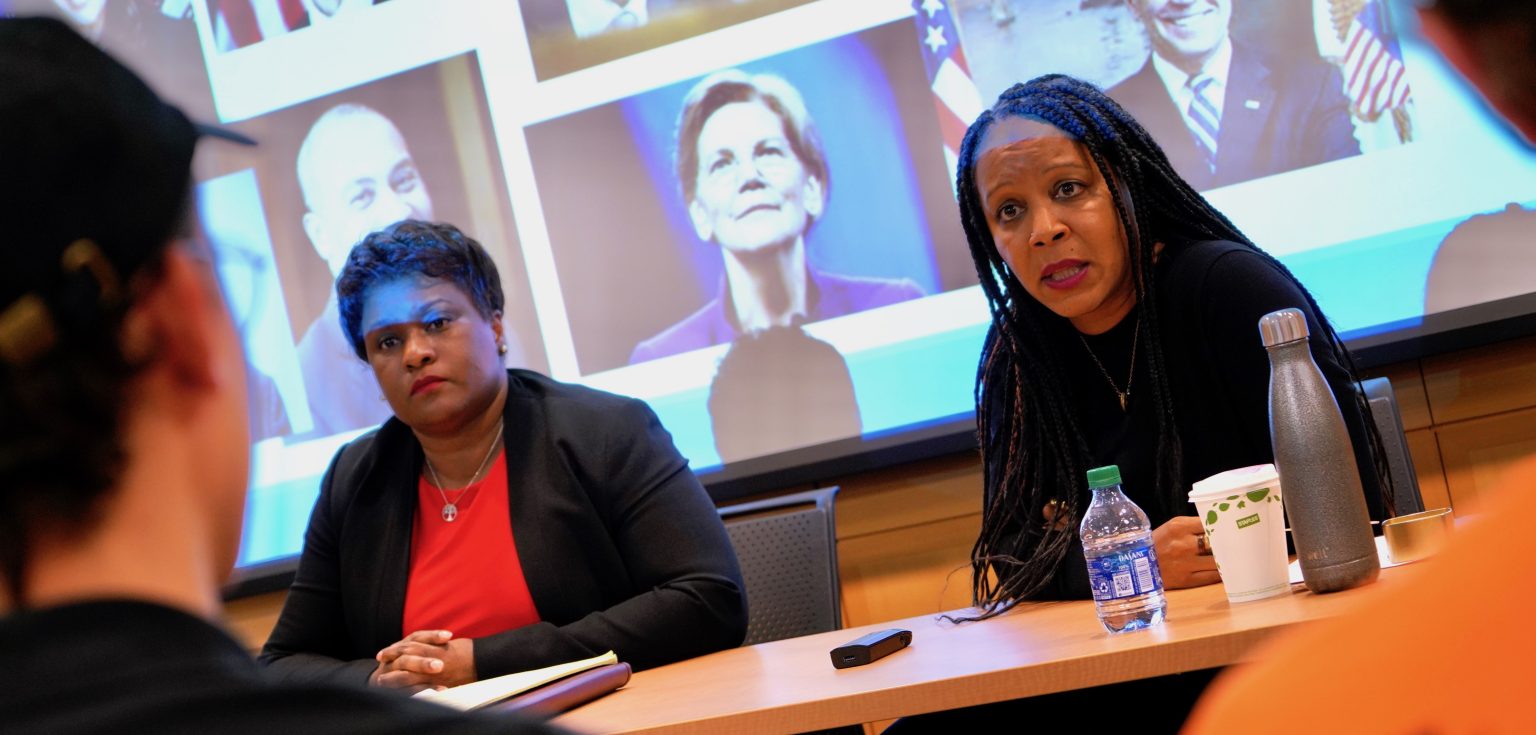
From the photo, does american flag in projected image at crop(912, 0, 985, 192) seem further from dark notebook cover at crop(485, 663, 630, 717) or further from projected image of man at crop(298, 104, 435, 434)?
dark notebook cover at crop(485, 663, 630, 717)

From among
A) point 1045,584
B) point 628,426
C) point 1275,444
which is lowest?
point 1045,584

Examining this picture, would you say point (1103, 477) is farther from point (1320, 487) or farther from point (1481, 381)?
point (1481, 381)

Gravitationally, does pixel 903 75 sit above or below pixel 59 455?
above

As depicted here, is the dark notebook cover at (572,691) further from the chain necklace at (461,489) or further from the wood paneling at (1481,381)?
the wood paneling at (1481,381)

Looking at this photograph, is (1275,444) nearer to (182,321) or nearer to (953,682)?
(953,682)

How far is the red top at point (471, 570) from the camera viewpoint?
7.58 ft

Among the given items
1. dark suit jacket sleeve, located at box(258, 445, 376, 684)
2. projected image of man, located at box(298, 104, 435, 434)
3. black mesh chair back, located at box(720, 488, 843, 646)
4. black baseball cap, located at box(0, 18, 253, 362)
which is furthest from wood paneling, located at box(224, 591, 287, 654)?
black baseball cap, located at box(0, 18, 253, 362)

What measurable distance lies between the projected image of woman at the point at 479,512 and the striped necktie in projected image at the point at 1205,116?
1.35m

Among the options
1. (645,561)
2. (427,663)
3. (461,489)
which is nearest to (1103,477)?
(645,561)

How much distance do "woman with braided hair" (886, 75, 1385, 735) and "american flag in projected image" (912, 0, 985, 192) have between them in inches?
32.6

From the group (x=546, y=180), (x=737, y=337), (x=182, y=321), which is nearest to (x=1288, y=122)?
(x=737, y=337)

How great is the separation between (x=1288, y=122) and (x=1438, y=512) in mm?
1499

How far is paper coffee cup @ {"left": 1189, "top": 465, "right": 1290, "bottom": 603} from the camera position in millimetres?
1453

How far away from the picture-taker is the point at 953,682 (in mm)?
1337
